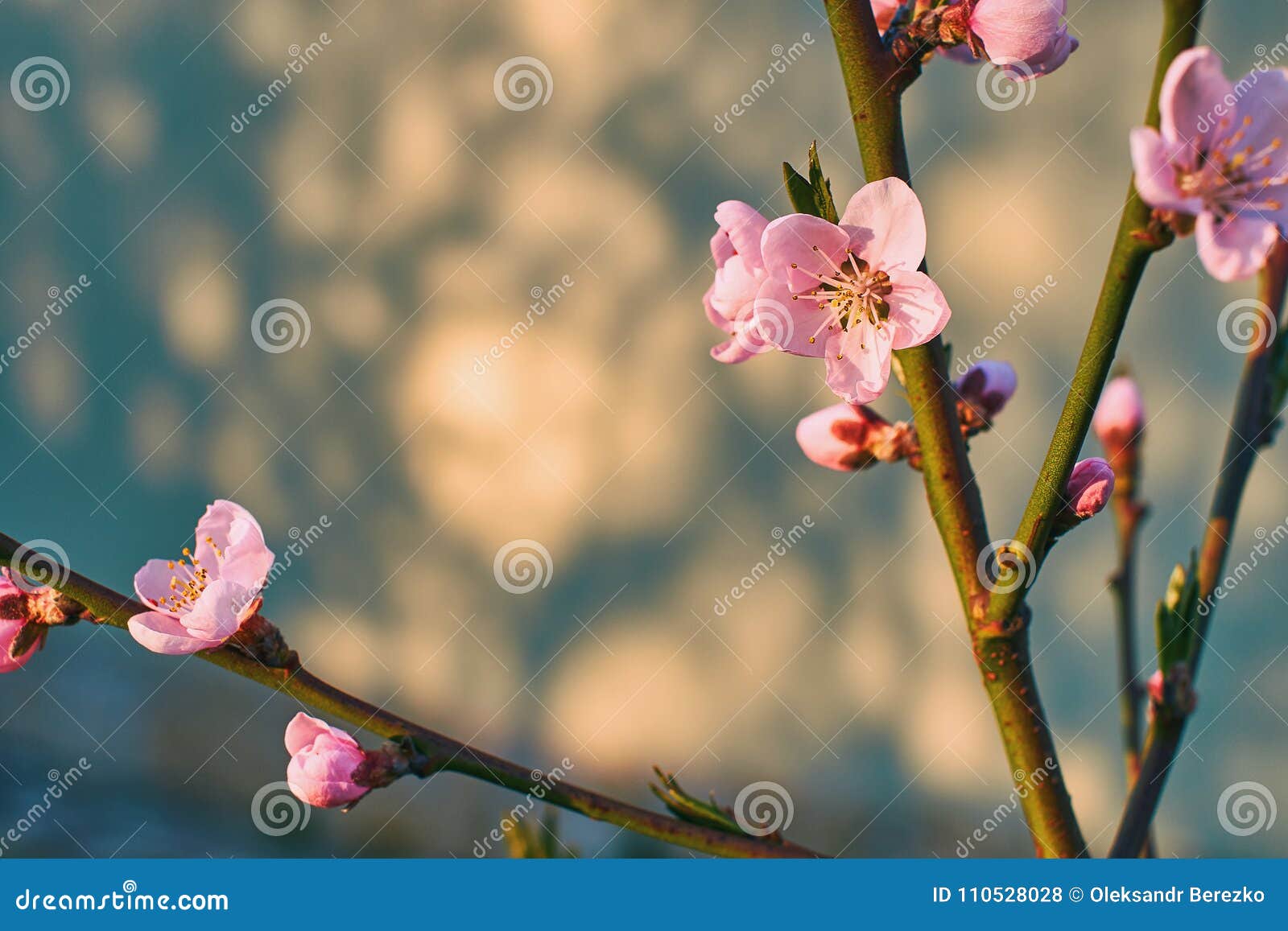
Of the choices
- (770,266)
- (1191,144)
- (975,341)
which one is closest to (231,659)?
(770,266)

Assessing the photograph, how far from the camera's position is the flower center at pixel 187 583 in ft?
1.62

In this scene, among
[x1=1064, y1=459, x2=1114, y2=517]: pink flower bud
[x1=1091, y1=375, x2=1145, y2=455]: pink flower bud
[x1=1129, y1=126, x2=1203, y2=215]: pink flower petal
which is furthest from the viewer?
[x1=1091, y1=375, x2=1145, y2=455]: pink flower bud

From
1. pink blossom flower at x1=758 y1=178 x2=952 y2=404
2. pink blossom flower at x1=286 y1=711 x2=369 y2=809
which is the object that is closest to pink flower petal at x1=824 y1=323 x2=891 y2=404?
pink blossom flower at x1=758 y1=178 x2=952 y2=404

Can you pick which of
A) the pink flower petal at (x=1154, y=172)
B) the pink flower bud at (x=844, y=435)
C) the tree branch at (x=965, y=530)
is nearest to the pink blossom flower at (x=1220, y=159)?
the pink flower petal at (x=1154, y=172)

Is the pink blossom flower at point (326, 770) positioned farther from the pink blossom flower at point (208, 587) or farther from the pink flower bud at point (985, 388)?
the pink flower bud at point (985, 388)

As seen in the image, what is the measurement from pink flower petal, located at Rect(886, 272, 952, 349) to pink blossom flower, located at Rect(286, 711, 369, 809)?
0.95 feet

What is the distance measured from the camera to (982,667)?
0.47 meters

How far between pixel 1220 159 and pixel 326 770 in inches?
16.5

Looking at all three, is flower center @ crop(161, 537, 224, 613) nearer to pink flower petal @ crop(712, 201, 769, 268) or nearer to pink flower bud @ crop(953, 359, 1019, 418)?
pink flower petal @ crop(712, 201, 769, 268)

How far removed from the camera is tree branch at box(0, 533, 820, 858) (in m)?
0.45

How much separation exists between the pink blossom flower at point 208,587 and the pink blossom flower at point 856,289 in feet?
0.82

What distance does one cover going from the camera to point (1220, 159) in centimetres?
37

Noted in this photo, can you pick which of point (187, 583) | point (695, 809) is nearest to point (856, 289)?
point (695, 809)

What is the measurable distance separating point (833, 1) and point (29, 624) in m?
0.44
